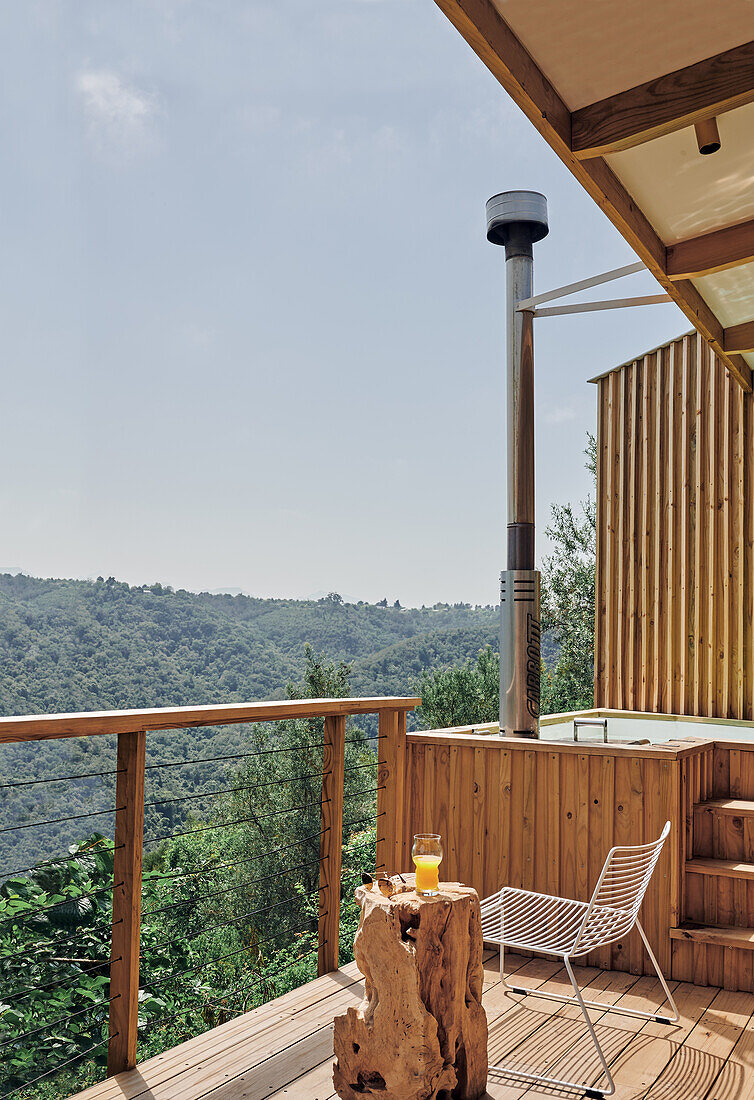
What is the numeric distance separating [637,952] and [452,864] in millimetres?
849

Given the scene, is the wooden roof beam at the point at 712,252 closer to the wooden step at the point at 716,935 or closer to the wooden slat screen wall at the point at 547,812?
the wooden slat screen wall at the point at 547,812

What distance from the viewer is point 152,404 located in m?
32.2

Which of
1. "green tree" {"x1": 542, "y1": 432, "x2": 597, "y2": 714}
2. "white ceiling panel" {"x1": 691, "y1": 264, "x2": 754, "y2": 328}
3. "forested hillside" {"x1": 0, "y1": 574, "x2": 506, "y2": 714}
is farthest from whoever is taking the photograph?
"forested hillside" {"x1": 0, "y1": 574, "x2": 506, "y2": 714}

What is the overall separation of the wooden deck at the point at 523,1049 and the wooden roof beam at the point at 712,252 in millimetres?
2662

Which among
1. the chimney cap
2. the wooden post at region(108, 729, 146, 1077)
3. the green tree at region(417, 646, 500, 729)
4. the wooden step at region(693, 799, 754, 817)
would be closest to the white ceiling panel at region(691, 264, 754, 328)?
the chimney cap

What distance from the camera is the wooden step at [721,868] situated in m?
3.67

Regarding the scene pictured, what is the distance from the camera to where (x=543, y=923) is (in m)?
3.45

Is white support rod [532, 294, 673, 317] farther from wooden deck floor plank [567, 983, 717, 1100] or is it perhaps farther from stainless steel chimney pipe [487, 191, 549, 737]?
wooden deck floor plank [567, 983, 717, 1100]

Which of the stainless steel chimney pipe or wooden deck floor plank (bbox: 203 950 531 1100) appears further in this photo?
the stainless steel chimney pipe

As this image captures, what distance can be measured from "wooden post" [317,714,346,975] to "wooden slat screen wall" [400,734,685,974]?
61cm

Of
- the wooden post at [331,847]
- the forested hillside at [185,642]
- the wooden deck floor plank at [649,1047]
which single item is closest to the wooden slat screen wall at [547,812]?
the wooden deck floor plank at [649,1047]

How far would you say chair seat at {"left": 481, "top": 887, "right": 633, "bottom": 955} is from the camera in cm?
294

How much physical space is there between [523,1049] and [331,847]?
966 mm

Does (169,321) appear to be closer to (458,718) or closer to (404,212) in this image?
(404,212)
